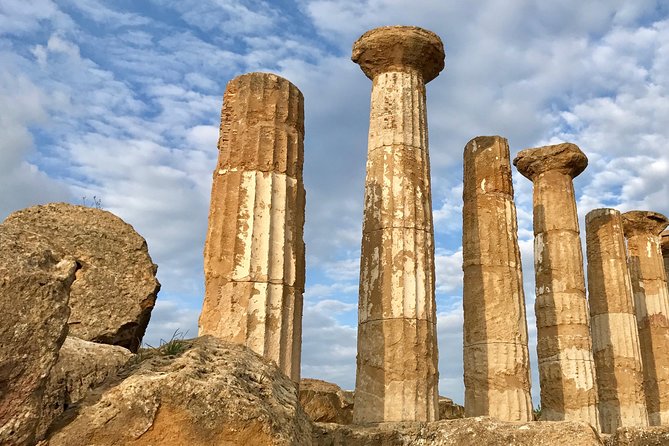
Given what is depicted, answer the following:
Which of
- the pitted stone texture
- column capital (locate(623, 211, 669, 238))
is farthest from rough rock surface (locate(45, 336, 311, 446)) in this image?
column capital (locate(623, 211, 669, 238))

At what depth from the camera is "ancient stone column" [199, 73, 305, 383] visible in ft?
25.8

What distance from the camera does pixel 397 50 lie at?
11477 mm

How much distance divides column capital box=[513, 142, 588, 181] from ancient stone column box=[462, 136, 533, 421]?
10.7 feet

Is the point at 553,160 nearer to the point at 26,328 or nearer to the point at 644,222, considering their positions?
the point at 644,222

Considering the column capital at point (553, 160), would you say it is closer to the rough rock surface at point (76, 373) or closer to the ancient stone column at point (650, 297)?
the ancient stone column at point (650, 297)

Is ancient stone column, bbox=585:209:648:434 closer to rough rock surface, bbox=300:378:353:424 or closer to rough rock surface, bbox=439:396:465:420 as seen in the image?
rough rock surface, bbox=439:396:465:420

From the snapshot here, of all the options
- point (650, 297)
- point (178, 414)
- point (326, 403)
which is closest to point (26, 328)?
point (178, 414)

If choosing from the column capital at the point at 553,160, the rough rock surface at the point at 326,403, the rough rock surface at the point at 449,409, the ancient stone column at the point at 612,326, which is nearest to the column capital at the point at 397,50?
the rough rock surface at the point at 326,403

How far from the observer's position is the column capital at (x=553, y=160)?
56.4 ft

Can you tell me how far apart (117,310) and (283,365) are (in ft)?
9.17

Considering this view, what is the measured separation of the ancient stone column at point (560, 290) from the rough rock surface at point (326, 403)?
482 centimetres

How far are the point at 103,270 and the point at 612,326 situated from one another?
51.2ft

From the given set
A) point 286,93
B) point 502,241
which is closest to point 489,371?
point 502,241

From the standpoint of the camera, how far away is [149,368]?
425 centimetres
